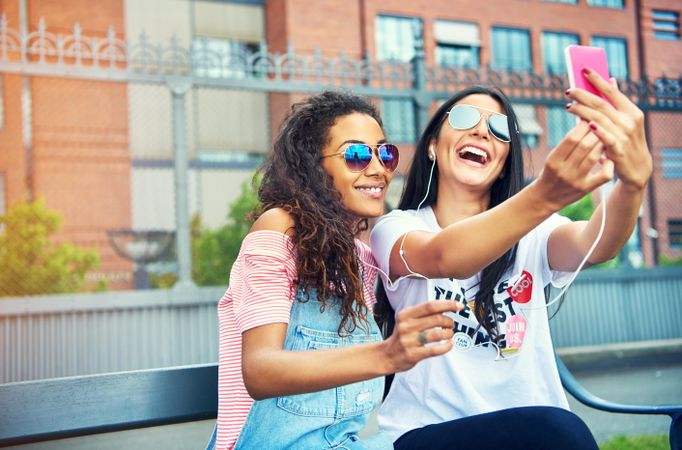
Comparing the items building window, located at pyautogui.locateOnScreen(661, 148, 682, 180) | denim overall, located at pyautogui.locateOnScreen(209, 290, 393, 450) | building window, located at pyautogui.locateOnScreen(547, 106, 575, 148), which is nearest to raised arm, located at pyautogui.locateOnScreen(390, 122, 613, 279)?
denim overall, located at pyautogui.locateOnScreen(209, 290, 393, 450)

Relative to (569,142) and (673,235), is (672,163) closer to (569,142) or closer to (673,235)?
(673,235)

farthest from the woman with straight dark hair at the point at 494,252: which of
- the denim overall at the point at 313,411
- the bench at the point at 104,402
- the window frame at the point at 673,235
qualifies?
the window frame at the point at 673,235

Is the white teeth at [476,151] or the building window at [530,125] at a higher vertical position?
the building window at [530,125]

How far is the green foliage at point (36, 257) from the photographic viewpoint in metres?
7.98

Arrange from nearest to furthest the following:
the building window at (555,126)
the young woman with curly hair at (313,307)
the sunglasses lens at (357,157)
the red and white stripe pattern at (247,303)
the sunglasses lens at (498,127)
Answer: the young woman with curly hair at (313,307)
the red and white stripe pattern at (247,303)
the sunglasses lens at (357,157)
the sunglasses lens at (498,127)
the building window at (555,126)

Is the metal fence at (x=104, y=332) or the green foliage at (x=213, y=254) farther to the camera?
the green foliage at (x=213, y=254)

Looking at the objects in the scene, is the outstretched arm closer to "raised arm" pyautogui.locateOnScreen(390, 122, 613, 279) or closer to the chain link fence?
"raised arm" pyautogui.locateOnScreen(390, 122, 613, 279)

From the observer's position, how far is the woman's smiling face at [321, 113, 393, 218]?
1.71 m

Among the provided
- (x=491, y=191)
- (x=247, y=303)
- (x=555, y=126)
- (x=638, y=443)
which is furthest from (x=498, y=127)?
(x=555, y=126)

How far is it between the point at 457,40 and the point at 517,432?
66.4ft

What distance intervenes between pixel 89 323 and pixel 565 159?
17.4 feet

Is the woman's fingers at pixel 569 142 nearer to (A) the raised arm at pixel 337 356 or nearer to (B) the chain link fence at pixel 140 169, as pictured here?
(A) the raised arm at pixel 337 356

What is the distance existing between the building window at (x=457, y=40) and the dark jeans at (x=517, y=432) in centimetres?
1954

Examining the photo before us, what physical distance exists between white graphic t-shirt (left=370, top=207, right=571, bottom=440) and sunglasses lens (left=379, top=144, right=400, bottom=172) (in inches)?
5.8
